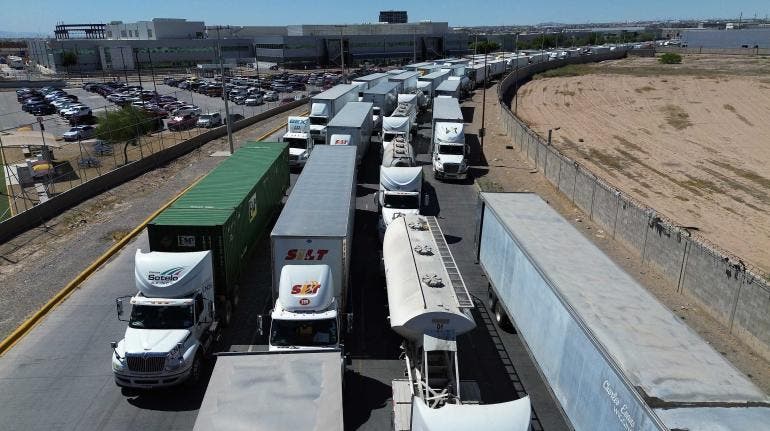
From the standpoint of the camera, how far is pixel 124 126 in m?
42.7

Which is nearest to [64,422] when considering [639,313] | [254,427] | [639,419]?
[254,427]

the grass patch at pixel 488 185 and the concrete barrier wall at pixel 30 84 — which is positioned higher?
the concrete barrier wall at pixel 30 84

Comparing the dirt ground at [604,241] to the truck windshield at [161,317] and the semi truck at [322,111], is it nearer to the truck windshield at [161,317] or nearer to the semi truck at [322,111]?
the semi truck at [322,111]

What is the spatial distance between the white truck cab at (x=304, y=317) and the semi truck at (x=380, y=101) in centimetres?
3269

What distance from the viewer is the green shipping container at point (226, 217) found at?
50.8 feet

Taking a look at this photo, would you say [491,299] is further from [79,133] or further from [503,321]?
[79,133]

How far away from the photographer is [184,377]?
43.1 ft

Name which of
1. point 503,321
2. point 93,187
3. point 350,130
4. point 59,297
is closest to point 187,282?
point 59,297

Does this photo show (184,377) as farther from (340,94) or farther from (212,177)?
(340,94)

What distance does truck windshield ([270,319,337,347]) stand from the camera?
13086 millimetres

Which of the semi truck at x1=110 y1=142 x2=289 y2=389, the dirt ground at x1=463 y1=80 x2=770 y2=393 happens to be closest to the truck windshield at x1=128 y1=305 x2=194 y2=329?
the semi truck at x1=110 y1=142 x2=289 y2=389

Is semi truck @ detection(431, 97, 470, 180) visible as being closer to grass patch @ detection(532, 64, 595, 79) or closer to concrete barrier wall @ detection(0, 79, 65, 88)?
grass patch @ detection(532, 64, 595, 79)

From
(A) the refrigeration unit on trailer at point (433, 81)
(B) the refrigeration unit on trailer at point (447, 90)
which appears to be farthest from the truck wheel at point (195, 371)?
(A) the refrigeration unit on trailer at point (433, 81)

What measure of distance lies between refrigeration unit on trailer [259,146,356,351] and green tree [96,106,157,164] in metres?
28.9
